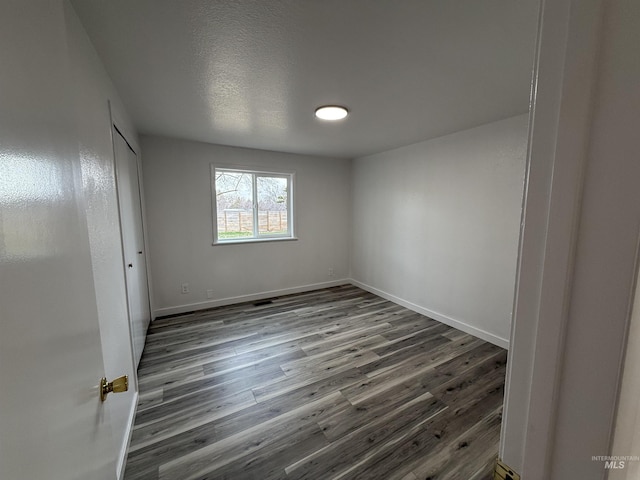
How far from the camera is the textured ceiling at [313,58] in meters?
1.20

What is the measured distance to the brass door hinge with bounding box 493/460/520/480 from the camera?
0.47 metres

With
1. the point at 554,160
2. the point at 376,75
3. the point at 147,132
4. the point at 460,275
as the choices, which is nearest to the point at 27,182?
the point at 554,160

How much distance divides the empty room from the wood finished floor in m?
0.02

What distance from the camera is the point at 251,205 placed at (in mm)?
3938

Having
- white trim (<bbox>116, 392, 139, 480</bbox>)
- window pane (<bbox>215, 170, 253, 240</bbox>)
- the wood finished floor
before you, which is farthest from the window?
white trim (<bbox>116, 392, 139, 480</bbox>)

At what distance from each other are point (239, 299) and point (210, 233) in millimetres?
1081

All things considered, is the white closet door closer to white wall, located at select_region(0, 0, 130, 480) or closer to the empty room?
the empty room

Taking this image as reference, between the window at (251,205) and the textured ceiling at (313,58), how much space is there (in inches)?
47.0

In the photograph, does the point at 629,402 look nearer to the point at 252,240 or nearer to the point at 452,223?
the point at 452,223

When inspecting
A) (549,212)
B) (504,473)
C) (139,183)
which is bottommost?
(504,473)

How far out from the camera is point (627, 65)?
1.03 ft

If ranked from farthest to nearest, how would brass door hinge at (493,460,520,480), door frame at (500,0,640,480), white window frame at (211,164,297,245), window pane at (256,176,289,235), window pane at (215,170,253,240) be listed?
window pane at (256,176,289,235) → window pane at (215,170,253,240) → white window frame at (211,164,297,245) → brass door hinge at (493,460,520,480) → door frame at (500,0,640,480)

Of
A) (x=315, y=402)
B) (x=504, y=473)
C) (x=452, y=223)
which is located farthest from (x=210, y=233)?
(x=504, y=473)

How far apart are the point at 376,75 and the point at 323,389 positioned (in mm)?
2371
